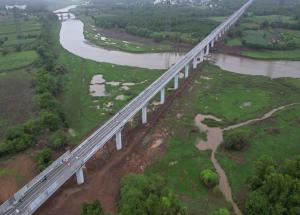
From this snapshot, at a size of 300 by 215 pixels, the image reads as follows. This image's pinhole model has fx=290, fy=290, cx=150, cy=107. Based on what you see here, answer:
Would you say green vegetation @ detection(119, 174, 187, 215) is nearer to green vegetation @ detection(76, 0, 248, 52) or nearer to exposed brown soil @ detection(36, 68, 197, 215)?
exposed brown soil @ detection(36, 68, 197, 215)

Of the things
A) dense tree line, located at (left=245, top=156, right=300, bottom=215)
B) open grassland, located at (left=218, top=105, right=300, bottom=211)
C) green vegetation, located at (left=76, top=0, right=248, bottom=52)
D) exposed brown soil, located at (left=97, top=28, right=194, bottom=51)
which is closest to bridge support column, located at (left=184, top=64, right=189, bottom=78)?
open grassland, located at (left=218, top=105, right=300, bottom=211)

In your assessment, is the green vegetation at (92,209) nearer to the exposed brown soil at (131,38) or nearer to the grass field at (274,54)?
the grass field at (274,54)

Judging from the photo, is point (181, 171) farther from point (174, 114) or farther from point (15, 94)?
point (15, 94)

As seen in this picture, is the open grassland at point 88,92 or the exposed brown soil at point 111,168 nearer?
the exposed brown soil at point 111,168

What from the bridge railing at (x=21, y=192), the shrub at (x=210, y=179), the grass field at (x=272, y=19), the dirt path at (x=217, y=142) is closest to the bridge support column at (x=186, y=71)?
the dirt path at (x=217, y=142)

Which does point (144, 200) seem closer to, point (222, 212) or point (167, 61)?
point (222, 212)

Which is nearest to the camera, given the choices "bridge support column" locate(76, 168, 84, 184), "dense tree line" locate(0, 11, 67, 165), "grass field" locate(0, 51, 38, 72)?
"bridge support column" locate(76, 168, 84, 184)
